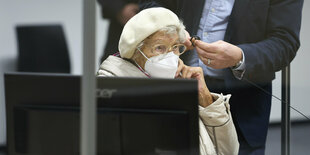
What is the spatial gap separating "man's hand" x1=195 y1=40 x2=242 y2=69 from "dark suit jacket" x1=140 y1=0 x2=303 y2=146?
40mm

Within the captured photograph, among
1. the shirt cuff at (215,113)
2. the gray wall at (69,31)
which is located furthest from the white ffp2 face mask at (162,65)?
the gray wall at (69,31)

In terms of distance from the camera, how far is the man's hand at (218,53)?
2688 mm

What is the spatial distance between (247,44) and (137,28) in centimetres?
77

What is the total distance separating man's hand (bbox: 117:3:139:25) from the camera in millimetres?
2625

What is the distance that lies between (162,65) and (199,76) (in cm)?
51

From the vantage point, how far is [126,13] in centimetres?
263

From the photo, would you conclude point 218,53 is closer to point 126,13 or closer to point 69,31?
point 126,13

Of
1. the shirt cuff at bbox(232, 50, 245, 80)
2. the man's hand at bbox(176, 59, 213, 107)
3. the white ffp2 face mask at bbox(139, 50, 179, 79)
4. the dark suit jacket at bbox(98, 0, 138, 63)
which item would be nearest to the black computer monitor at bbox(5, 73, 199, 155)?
the white ffp2 face mask at bbox(139, 50, 179, 79)

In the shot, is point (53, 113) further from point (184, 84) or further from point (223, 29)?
point (223, 29)

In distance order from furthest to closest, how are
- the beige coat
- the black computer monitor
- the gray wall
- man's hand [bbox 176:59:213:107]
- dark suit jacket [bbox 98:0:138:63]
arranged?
the gray wall → dark suit jacket [bbox 98:0:138:63] → man's hand [bbox 176:59:213:107] → the beige coat → the black computer monitor

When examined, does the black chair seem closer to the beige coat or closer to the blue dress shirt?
the beige coat

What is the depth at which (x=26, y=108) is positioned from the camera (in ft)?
4.53

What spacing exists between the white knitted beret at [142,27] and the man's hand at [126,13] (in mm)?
293

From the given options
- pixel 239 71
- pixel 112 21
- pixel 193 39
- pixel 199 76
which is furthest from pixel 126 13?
pixel 239 71
